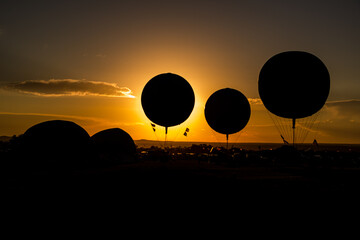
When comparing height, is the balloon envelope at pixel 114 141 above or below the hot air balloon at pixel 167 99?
below

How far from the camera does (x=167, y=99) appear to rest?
19.6m

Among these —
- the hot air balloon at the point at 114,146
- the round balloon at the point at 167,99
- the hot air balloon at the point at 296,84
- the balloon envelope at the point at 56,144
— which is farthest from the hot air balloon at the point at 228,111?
the balloon envelope at the point at 56,144

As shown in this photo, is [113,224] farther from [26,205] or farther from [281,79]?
[281,79]

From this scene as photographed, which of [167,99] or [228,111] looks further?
[228,111]

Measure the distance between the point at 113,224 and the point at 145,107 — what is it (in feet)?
47.9

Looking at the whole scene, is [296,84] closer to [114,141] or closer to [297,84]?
[297,84]

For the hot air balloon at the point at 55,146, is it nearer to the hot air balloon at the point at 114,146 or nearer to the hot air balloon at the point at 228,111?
the hot air balloon at the point at 114,146

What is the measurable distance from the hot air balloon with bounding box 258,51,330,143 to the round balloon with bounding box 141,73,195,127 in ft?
21.1

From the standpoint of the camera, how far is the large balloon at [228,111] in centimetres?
2638

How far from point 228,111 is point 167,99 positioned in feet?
29.6

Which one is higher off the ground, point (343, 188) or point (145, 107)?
point (145, 107)

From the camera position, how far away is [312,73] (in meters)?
16.9

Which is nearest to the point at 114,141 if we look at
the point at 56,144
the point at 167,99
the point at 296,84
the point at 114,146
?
the point at 114,146

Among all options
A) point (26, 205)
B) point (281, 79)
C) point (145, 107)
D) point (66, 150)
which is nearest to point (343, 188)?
point (281, 79)
